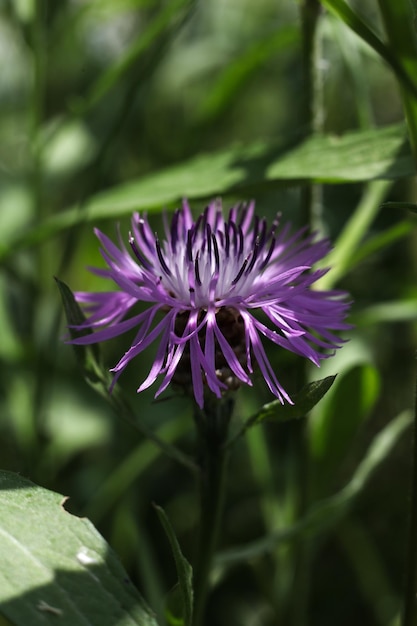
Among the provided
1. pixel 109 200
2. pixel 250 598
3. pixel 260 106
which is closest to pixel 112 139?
pixel 109 200

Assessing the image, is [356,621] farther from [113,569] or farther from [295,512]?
[113,569]

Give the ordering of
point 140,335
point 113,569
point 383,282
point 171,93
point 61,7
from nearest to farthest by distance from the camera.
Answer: point 113,569 < point 140,335 < point 61,7 < point 383,282 < point 171,93

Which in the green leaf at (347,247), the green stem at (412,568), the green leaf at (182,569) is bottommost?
the green stem at (412,568)

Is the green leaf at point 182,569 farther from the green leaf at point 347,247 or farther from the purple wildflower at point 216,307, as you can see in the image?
the green leaf at point 347,247

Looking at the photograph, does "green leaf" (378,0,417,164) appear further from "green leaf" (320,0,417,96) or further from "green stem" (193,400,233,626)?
"green stem" (193,400,233,626)

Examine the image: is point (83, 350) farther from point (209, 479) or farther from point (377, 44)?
point (377, 44)

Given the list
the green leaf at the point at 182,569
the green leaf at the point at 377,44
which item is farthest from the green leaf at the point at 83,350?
the green leaf at the point at 377,44

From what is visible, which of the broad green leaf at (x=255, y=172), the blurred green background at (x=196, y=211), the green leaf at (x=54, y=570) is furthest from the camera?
the blurred green background at (x=196, y=211)
